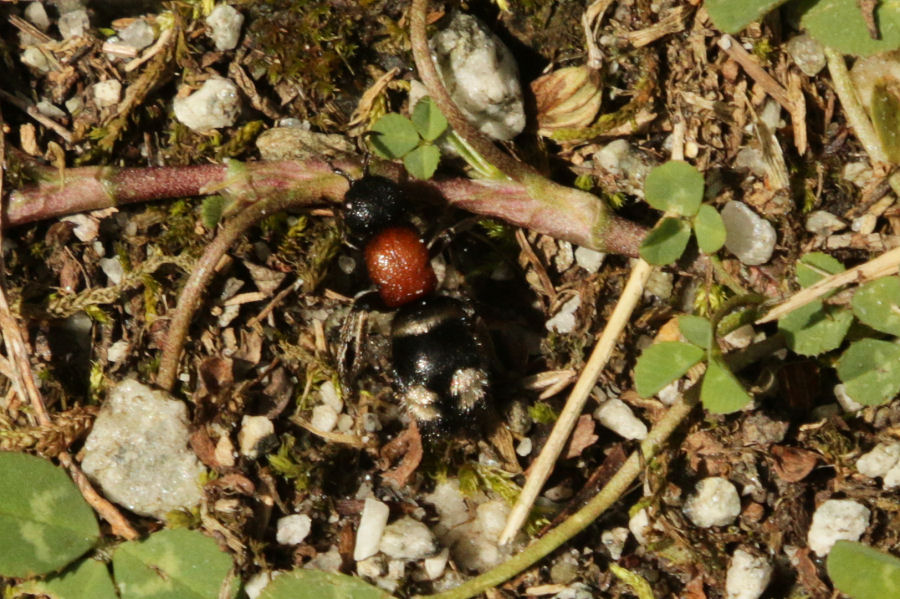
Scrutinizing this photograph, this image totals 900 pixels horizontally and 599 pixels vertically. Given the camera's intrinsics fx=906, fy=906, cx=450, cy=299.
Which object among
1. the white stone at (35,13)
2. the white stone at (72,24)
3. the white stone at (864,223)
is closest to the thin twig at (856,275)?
the white stone at (864,223)

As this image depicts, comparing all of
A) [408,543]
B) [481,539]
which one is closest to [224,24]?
[408,543]

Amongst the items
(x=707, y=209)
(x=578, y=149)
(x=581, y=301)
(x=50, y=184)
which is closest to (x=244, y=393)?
(x=50, y=184)

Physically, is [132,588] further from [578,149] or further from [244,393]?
[578,149]

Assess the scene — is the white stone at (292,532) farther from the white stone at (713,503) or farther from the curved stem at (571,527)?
the white stone at (713,503)

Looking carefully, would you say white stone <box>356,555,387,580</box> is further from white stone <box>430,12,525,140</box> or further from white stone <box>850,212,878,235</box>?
white stone <box>850,212,878,235</box>

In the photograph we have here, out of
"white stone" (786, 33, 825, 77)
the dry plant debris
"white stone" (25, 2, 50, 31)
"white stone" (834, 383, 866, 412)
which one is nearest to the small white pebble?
the dry plant debris

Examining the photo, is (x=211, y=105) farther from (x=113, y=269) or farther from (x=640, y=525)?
(x=640, y=525)
